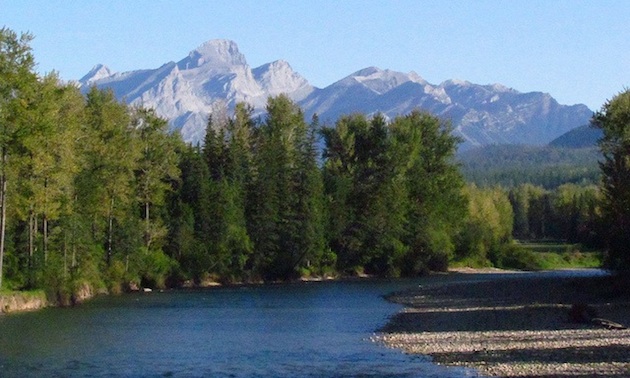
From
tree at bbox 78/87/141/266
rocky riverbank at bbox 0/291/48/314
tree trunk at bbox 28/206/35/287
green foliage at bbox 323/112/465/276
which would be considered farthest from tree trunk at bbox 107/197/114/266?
green foliage at bbox 323/112/465/276

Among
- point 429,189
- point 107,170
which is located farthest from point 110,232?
point 429,189

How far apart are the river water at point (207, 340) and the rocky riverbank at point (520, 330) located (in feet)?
4.82

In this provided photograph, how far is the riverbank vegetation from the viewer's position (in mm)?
60688

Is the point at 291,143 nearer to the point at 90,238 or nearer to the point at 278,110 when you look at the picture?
the point at 278,110

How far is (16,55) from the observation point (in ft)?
178

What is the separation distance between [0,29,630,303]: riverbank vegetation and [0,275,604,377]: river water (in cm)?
732

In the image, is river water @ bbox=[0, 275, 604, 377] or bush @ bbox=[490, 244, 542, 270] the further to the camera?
bush @ bbox=[490, 244, 542, 270]

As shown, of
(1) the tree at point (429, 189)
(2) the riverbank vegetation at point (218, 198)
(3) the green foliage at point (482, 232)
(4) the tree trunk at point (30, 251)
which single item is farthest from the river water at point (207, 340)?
(3) the green foliage at point (482, 232)

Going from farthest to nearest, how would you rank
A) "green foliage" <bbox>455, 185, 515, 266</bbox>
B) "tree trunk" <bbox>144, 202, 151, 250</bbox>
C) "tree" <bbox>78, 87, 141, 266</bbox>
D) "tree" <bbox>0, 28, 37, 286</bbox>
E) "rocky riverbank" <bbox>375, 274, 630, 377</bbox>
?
"green foliage" <bbox>455, 185, 515, 266</bbox>, "tree trunk" <bbox>144, 202, 151, 250</bbox>, "tree" <bbox>78, 87, 141, 266</bbox>, "tree" <bbox>0, 28, 37, 286</bbox>, "rocky riverbank" <bbox>375, 274, 630, 377</bbox>

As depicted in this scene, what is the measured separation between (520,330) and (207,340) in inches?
541

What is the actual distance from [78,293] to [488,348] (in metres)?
38.3

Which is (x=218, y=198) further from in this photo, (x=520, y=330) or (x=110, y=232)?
(x=520, y=330)

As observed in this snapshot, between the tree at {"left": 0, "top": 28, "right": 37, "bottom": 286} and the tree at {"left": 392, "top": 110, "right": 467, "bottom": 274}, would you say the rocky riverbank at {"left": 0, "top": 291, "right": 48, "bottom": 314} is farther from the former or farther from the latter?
the tree at {"left": 392, "top": 110, "right": 467, "bottom": 274}

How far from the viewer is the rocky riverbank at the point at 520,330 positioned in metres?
30.7
